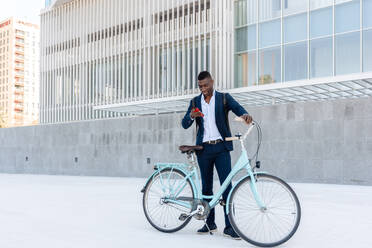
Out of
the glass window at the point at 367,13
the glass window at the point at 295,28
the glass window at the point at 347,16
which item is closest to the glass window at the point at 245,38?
the glass window at the point at 295,28

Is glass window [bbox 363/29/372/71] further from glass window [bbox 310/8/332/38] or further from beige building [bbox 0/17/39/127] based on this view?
beige building [bbox 0/17/39/127]

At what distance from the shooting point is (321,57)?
18828mm

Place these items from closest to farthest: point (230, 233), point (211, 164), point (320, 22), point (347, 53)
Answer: point (230, 233) < point (211, 164) < point (347, 53) < point (320, 22)

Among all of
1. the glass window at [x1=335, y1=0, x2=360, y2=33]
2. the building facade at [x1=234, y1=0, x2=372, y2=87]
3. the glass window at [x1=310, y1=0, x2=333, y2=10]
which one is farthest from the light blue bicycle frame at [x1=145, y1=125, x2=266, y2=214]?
the glass window at [x1=310, y1=0, x2=333, y2=10]

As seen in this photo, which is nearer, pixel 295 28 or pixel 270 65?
pixel 295 28

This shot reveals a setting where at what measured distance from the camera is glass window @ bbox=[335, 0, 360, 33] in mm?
17859

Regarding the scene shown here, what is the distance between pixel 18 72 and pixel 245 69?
399 feet

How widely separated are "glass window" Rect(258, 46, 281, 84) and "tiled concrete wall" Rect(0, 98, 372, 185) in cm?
470

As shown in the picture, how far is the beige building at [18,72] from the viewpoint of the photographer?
422 ft

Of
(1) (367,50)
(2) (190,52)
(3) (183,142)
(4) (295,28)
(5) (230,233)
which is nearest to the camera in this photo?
(5) (230,233)

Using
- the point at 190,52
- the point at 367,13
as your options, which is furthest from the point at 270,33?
the point at 190,52

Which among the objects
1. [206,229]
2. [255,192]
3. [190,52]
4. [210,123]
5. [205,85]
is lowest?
[206,229]

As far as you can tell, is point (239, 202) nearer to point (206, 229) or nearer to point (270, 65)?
point (206, 229)

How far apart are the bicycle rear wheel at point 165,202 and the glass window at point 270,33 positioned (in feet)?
52.8
